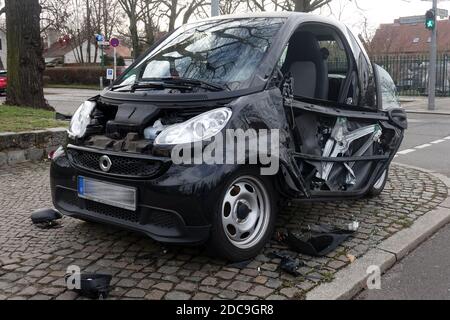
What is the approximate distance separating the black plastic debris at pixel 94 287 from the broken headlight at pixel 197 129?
98 centimetres

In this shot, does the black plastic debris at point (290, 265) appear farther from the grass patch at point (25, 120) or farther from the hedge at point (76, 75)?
the hedge at point (76, 75)

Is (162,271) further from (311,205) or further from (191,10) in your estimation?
(191,10)

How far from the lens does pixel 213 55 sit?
4.34m

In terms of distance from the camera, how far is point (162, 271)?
364 centimetres

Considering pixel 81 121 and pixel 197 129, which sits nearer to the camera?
pixel 197 129

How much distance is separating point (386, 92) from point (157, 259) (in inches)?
123

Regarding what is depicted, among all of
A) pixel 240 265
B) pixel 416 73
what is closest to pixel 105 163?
pixel 240 265

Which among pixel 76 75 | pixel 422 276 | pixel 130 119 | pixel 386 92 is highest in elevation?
pixel 76 75

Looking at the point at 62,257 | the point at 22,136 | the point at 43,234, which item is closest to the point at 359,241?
the point at 62,257

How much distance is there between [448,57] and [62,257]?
25.1 m

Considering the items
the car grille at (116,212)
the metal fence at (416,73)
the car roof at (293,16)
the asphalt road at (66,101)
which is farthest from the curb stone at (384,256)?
the metal fence at (416,73)

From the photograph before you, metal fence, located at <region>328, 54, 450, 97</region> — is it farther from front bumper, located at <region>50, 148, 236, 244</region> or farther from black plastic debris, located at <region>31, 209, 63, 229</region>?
front bumper, located at <region>50, 148, 236, 244</region>

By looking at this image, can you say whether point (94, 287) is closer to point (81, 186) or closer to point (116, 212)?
point (116, 212)

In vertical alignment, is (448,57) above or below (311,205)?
above
